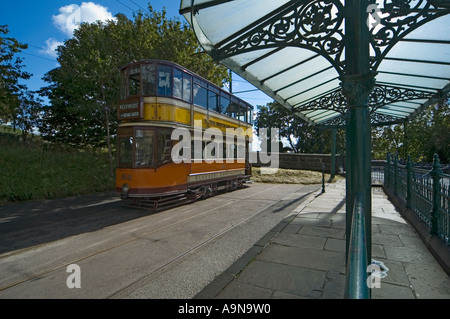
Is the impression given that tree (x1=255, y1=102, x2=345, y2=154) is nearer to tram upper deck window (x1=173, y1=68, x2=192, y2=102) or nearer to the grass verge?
the grass verge

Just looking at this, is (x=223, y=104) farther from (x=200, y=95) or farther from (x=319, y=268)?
(x=319, y=268)

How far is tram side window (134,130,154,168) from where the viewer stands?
27.6 ft

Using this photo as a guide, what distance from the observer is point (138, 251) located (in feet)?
16.2

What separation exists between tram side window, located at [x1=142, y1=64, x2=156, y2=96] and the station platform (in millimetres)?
6130

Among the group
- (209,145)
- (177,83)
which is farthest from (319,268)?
(209,145)

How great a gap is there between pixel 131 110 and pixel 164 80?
1.54 metres

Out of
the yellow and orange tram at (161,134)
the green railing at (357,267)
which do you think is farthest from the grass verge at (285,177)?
the green railing at (357,267)

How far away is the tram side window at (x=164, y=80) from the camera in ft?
28.2

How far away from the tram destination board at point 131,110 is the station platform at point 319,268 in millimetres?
5813

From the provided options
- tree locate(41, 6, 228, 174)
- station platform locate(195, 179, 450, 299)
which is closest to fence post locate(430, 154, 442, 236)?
station platform locate(195, 179, 450, 299)

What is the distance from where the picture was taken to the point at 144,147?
8.48 meters
